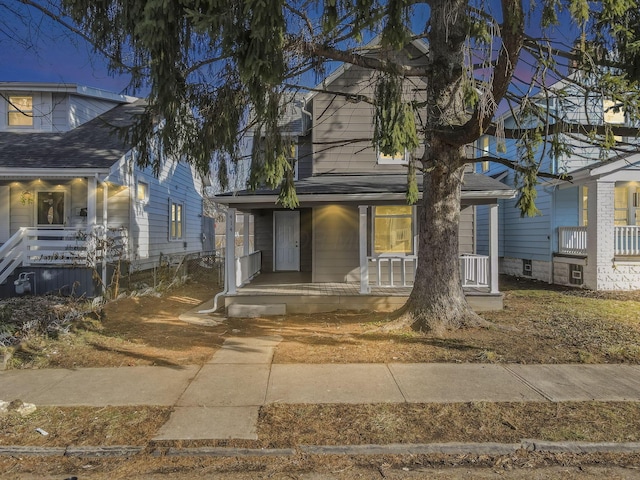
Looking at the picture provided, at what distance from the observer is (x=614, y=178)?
1179 cm

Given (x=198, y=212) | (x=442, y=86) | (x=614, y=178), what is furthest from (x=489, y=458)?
(x=198, y=212)

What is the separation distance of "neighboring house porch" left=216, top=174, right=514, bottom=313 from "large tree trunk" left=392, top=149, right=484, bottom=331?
2.13 metres

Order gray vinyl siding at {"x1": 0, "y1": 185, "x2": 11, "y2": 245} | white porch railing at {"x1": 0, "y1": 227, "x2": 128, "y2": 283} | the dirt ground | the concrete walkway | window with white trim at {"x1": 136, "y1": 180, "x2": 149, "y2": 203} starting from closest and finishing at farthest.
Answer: the dirt ground
the concrete walkway
white porch railing at {"x1": 0, "y1": 227, "x2": 128, "y2": 283}
gray vinyl siding at {"x1": 0, "y1": 185, "x2": 11, "y2": 245}
window with white trim at {"x1": 136, "y1": 180, "x2": 149, "y2": 203}

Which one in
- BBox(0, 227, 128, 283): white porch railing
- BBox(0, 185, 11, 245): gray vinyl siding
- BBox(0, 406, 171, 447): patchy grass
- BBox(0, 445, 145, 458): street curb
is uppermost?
BBox(0, 185, 11, 245): gray vinyl siding

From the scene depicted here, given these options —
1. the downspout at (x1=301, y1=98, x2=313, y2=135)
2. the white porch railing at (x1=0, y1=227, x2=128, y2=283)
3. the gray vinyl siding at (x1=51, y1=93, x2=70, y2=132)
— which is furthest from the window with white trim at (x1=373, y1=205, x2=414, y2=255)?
the gray vinyl siding at (x1=51, y1=93, x2=70, y2=132)

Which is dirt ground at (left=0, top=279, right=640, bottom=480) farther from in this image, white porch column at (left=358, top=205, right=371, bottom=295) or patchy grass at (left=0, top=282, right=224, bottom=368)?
white porch column at (left=358, top=205, right=371, bottom=295)

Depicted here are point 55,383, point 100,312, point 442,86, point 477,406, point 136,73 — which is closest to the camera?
point 477,406

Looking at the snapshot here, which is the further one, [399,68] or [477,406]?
[399,68]

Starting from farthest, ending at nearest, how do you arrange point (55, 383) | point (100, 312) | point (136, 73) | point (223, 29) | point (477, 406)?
1. point (100, 312)
2. point (136, 73)
3. point (55, 383)
4. point (223, 29)
5. point (477, 406)

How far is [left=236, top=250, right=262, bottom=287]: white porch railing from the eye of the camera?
412 inches

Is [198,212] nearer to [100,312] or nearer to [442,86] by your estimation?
Answer: [100,312]

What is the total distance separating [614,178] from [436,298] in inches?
314

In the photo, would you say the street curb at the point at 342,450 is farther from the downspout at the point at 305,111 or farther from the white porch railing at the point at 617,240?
the white porch railing at the point at 617,240

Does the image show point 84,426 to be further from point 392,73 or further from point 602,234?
point 602,234
